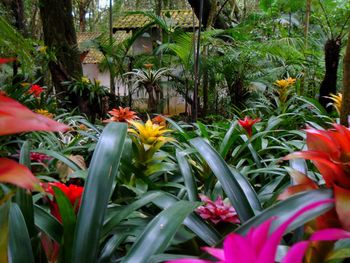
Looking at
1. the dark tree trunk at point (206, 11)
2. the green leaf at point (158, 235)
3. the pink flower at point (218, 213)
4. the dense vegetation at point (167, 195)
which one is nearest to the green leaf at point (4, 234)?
the dense vegetation at point (167, 195)

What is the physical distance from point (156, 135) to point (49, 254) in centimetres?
61

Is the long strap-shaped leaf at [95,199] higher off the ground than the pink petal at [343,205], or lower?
lower

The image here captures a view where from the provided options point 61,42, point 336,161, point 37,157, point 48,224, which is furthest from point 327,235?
point 61,42

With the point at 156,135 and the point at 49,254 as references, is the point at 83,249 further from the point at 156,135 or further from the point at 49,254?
the point at 156,135

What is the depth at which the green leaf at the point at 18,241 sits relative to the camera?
2.01ft

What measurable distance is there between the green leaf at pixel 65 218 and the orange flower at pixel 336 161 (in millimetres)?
391

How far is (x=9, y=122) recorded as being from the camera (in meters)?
0.33

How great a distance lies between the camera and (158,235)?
0.62 meters

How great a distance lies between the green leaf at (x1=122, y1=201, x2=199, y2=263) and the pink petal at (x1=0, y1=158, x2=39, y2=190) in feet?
1.02

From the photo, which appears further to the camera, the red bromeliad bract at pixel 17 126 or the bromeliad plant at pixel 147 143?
the bromeliad plant at pixel 147 143

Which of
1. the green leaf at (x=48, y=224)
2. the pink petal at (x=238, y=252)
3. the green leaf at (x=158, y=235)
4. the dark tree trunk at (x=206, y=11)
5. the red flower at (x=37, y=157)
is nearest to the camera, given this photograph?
the pink petal at (x=238, y=252)

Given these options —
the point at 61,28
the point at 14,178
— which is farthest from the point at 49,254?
the point at 61,28

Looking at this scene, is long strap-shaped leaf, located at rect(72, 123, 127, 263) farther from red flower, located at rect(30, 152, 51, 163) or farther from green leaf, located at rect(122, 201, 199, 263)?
red flower, located at rect(30, 152, 51, 163)

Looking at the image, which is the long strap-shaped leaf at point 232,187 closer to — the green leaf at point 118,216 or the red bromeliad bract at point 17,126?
the green leaf at point 118,216
